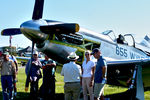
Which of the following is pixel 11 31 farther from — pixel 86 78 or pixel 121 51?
pixel 121 51

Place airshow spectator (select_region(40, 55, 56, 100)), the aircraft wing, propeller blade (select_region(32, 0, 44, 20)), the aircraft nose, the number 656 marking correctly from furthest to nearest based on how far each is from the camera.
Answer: the number 656 marking → airshow spectator (select_region(40, 55, 56, 100)) → the aircraft wing → propeller blade (select_region(32, 0, 44, 20)) → the aircraft nose

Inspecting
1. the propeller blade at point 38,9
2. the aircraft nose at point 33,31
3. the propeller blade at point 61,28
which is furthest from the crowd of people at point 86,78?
the propeller blade at point 38,9

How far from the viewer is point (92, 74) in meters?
5.24

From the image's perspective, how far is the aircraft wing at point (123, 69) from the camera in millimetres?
6793

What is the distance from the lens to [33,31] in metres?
6.07

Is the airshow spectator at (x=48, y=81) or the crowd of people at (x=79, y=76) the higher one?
the crowd of people at (x=79, y=76)

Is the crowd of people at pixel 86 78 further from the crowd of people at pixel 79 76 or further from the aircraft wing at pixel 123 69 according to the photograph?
the aircraft wing at pixel 123 69

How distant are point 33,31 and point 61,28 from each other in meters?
0.83

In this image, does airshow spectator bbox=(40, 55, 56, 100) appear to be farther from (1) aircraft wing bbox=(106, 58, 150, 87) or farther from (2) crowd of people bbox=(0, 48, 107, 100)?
(1) aircraft wing bbox=(106, 58, 150, 87)

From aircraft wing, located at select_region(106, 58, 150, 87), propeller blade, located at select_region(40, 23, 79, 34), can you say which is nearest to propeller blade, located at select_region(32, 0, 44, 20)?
propeller blade, located at select_region(40, 23, 79, 34)

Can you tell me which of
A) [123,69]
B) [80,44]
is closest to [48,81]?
[80,44]

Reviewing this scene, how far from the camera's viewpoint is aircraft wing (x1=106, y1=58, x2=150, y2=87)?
6.79 meters

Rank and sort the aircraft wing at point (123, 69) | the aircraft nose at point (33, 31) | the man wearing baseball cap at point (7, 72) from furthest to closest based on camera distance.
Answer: the aircraft wing at point (123, 69), the man wearing baseball cap at point (7, 72), the aircraft nose at point (33, 31)

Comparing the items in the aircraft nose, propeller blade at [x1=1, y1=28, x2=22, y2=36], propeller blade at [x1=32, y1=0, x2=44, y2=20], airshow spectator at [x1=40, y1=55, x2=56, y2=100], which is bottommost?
airshow spectator at [x1=40, y1=55, x2=56, y2=100]
